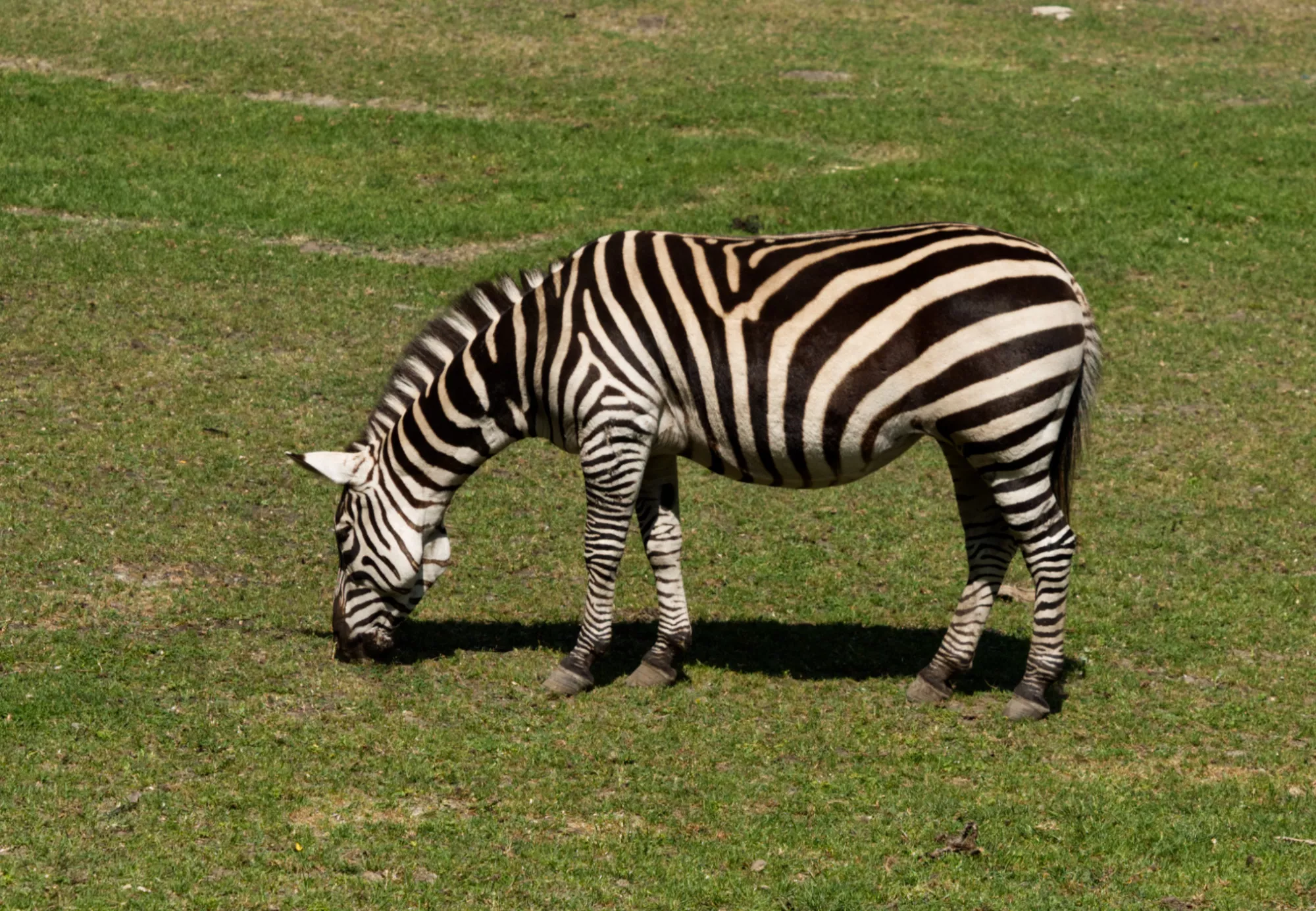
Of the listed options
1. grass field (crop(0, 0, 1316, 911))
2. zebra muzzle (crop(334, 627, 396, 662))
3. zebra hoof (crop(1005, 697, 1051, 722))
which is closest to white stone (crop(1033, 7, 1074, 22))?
grass field (crop(0, 0, 1316, 911))

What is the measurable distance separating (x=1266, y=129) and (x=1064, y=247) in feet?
20.2

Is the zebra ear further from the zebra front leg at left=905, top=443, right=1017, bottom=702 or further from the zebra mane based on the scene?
the zebra front leg at left=905, top=443, right=1017, bottom=702

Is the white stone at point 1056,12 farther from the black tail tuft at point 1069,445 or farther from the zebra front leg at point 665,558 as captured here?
the zebra front leg at point 665,558

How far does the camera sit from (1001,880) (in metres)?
7.46

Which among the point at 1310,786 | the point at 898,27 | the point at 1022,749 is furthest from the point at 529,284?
the point at 898,27

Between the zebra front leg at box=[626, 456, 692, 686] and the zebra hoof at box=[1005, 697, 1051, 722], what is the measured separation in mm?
1964

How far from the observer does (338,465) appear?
9.70 m

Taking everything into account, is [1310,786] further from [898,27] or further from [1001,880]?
[898,27]

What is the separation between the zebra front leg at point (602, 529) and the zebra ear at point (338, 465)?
1412mm

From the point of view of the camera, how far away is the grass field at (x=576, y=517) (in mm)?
7723

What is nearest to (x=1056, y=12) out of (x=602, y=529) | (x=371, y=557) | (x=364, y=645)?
(x=602, y=529)

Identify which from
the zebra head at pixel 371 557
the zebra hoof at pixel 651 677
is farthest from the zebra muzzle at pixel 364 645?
the zebra hoof at pixel 651 677

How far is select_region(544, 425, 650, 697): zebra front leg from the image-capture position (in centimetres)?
928

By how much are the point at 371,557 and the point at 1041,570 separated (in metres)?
3.94
